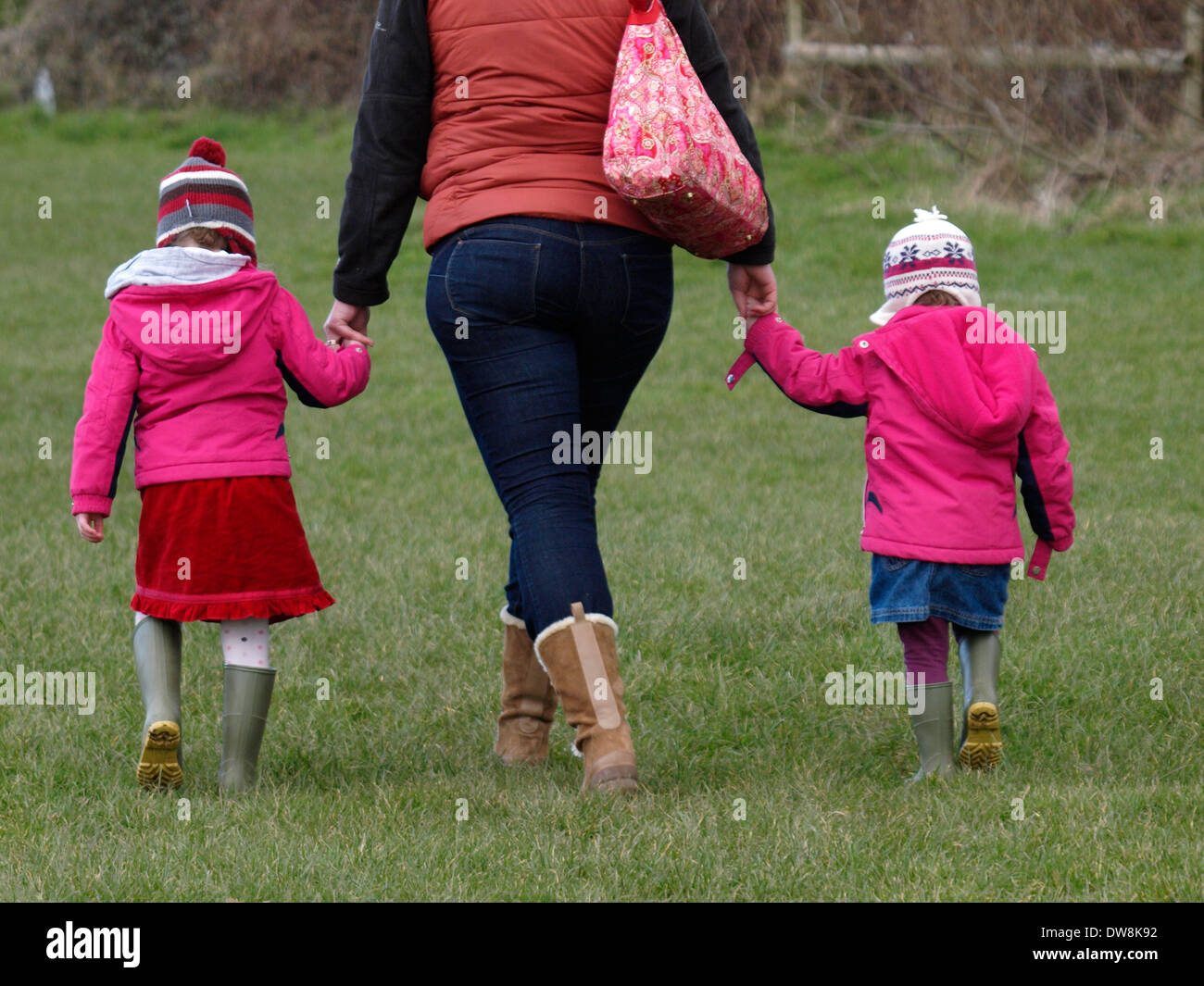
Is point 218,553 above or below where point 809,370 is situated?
below

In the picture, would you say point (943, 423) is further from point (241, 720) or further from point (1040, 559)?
point (241, 720)

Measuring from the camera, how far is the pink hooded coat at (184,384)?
3668mm

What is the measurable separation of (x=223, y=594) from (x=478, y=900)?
1129 millimetres

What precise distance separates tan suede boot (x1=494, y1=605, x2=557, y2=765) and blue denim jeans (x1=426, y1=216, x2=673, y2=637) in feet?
1.66

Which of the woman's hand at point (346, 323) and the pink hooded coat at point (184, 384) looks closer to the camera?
the pink hooded coat at point (184, 384)

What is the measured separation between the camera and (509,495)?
135 inches

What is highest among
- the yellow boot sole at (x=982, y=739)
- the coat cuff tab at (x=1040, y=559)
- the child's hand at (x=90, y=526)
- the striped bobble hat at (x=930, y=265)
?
the striped bobble hat at (x=930, y=265)

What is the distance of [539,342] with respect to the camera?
337 centimetres

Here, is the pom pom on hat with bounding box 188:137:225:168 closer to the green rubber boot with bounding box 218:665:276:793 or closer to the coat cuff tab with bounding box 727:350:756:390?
the green rubber boot with bounding box 218:665:276:793

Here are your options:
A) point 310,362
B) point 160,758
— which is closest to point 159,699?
point 160,758

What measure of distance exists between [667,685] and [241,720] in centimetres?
132

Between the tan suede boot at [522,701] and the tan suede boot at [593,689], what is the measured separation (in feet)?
1.78

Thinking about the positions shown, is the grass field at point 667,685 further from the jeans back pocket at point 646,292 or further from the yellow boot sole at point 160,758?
the jeans back pocket at point 646,292

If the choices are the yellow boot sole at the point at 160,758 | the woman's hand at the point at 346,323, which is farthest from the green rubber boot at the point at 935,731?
the yellow boot sole at the point at 160,758
